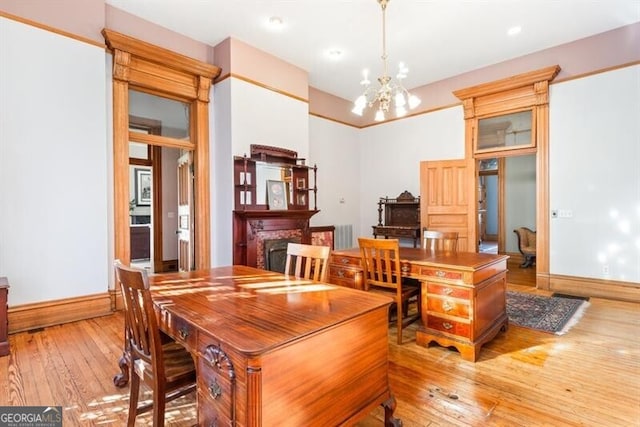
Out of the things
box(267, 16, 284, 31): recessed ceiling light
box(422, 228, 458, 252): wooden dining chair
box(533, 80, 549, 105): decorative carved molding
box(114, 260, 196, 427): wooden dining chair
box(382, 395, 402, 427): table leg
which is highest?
box(267, 16, 284, 31): recessed ceiling light

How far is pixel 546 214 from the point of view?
4605mm

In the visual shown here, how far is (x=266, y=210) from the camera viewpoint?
4.54m

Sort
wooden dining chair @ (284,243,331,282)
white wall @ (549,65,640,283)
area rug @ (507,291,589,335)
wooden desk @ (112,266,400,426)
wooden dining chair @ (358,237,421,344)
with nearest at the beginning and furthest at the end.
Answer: wooden desk @ (112,266,400,426) → wooden dining chair @ (284,243,331,282) → wooden dining chair @ (358,237,421,344) → area rug @ (507,291,589,335) → white wall @ (549,65,640,283)

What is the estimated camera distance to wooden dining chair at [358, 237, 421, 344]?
2.71m

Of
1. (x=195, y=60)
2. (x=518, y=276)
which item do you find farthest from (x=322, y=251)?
(x=518, y=276)

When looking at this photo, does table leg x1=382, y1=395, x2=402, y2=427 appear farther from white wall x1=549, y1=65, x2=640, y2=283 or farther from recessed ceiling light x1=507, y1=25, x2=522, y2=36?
recessed ceiling light x1=507, y1=25, x2=522, y2=36

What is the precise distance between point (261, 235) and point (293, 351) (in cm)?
328

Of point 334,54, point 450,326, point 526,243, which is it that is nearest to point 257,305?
point 450,326

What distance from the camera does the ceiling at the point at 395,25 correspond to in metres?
3.61

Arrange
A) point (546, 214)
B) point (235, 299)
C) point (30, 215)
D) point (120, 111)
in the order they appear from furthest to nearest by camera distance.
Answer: point (546, 214) < point (120, 111) < point (30, 215) < point (235, 299)

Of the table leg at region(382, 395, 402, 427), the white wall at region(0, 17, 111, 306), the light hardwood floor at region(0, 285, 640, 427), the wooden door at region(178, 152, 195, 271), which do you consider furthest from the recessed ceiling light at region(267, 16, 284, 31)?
the table leg at region(382, 395, 402, 427)

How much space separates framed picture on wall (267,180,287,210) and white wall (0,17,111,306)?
2028 millimetres

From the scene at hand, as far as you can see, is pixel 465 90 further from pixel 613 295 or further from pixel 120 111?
pixel 120 111

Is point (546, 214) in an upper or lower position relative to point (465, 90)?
lower
